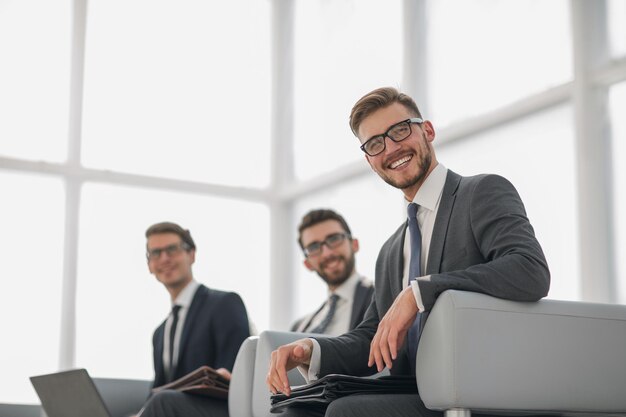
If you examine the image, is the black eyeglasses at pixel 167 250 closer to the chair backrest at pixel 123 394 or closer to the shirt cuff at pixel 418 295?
the chair backrest at pixel 123 394

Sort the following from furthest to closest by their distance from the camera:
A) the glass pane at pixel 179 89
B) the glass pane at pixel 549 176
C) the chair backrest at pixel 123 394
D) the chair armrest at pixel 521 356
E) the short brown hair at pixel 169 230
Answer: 1. the glass pane at pixel 179 89
2. the short brown hair at pixel 169 230
3. the chair backrest at pixel 123 394
4. the glass pane at pixel 549 176
5. the chair armrest at pixel 521 356

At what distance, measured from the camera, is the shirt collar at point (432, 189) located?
271 centimetres

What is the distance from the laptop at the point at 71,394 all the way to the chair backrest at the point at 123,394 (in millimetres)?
692

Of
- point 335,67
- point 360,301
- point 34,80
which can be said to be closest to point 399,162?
point 360,301

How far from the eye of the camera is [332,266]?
4.52 metres

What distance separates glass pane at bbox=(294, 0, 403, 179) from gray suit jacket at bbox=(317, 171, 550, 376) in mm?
3005

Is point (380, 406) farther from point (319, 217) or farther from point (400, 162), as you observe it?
point (319, 217)

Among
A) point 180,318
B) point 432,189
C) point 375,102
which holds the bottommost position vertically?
point 180,318

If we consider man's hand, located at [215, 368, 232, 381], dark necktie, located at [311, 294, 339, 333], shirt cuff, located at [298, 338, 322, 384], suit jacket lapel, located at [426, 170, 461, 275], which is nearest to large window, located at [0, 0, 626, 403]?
dark necktie, located at [311, 294, 339, 333]

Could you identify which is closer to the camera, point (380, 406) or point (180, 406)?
point (380, 406)

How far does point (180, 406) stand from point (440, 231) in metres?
1.64

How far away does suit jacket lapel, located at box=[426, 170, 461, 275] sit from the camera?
8.45 ft

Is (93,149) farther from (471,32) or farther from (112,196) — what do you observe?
(471,32)

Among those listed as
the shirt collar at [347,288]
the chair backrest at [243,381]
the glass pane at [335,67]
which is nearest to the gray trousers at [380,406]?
the chair backrest at [243,381]
